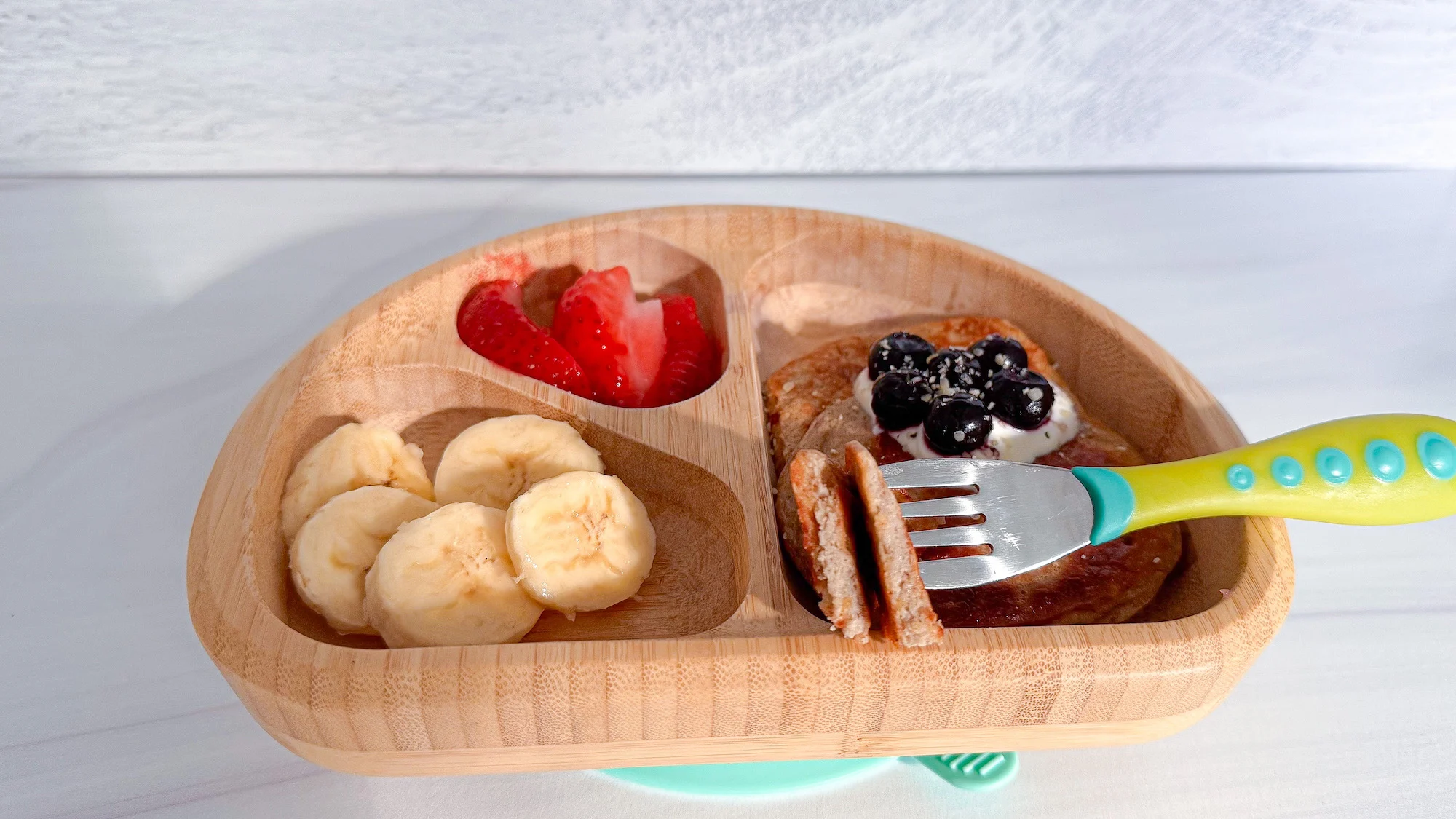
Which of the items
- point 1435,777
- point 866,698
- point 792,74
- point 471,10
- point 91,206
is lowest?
point 1435,777

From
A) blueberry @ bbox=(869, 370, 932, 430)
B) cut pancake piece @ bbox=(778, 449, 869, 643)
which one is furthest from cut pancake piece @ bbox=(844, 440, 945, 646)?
blueberry @ bbox=(869, 370, 932, 430)

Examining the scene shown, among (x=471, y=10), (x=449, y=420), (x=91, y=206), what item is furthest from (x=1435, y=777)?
(x=91, y=206)

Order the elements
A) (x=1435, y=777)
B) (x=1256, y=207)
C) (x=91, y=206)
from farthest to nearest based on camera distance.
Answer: (x=1256, y=207) → (x=91, y=206) → (x=1435, y=777)

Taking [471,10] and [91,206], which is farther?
[91,206]

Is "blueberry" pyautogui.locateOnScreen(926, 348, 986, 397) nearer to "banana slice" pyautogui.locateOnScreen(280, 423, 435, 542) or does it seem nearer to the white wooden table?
the white wooden table

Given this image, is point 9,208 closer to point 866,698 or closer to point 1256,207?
point 866,698

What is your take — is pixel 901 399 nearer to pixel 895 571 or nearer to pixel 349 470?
pixel 895 571

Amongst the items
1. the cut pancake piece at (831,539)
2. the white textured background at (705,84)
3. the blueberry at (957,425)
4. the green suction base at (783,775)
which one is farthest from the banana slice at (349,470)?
the white textured background at (705,84)
